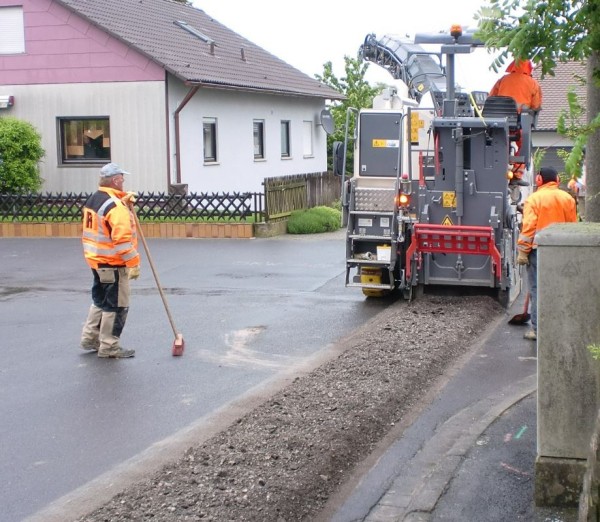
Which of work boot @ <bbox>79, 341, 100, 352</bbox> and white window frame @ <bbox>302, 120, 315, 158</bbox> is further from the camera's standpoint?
white window frame @ <bbox>302, 120, 315, 158</bbox>

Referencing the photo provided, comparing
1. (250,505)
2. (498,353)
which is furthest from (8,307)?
(250,505)

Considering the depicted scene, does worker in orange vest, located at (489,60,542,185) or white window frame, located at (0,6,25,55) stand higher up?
white window frame, located at (0,6,25,55)

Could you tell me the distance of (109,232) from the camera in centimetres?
984

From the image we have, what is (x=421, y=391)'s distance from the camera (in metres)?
8.40

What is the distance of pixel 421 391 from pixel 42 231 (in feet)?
51.7

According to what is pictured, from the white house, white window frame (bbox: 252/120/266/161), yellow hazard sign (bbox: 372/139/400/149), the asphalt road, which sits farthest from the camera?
white window frame (bbox: 252/120/266/161)

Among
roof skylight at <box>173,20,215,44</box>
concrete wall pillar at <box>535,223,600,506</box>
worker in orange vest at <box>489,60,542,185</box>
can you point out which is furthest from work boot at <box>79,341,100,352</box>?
roof skylight at <box>173,20,215,44</box>

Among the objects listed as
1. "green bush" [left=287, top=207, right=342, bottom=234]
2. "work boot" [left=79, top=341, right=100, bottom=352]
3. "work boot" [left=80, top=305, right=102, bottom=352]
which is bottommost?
"work boot" [left=79, top=341, right=100, bottom=352]

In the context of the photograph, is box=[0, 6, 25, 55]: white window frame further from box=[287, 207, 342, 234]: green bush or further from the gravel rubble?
the gravel rubble

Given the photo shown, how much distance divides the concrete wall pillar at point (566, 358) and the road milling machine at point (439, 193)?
662 cm

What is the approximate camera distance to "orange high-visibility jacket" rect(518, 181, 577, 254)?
1006cm

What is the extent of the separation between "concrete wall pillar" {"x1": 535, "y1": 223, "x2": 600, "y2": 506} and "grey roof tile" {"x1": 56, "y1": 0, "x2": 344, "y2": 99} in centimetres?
2017

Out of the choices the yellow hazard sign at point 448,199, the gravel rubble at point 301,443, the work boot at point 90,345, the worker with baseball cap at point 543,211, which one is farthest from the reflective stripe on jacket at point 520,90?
the work boot at point 90,345

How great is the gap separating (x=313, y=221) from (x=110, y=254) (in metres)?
13.0
